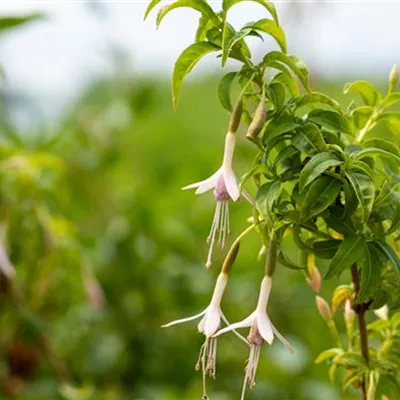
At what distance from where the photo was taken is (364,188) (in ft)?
1.36

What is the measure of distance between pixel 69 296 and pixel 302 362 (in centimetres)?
30

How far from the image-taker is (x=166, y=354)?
125cm

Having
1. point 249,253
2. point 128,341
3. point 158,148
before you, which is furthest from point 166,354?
point 158,148

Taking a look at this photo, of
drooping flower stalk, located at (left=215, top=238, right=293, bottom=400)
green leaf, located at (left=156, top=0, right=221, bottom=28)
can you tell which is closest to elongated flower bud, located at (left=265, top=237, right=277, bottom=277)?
drooping flower stalk, located at (left=215, top=238, right=293, bottom=400)

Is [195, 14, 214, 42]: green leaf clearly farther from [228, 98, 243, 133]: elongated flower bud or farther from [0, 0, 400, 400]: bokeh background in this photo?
[0, 0, 400, 400]: bokeh background

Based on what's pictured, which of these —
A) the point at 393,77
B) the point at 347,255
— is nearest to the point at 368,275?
the point at 347,255

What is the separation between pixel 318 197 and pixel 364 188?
0.02 metres

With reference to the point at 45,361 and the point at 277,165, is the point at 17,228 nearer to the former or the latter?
the point at 45,361

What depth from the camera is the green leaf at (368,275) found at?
1.39 ft

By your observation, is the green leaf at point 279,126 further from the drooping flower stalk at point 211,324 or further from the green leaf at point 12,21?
the green leaf at point 12,21

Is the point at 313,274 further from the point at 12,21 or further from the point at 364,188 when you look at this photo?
the point at 12,21

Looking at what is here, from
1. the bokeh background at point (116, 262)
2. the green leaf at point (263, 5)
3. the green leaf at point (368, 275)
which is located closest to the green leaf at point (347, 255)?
the green leaf at point (368, 275)

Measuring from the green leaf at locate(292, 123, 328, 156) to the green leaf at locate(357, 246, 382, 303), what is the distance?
51 millimetres

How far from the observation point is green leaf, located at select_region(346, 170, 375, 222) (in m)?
0.41
